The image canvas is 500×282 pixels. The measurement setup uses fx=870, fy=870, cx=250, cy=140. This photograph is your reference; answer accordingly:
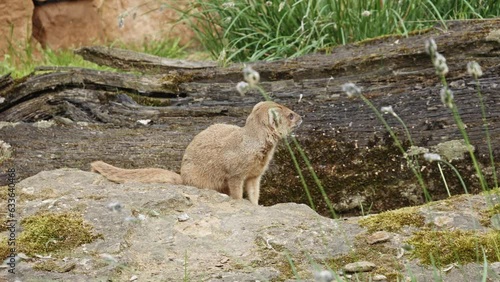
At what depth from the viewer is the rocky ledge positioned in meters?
3.60

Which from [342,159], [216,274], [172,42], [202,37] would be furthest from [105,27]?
[216,274]

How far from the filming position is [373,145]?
17.7 feet

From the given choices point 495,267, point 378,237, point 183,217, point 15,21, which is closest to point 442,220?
point 378,237

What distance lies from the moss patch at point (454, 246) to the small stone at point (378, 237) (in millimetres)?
110

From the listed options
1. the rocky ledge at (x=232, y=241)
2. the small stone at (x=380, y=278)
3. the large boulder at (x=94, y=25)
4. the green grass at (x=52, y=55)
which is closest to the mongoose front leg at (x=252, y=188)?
the rocky ledge at (x=232, y=241)

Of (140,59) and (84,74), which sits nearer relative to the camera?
(84,74)

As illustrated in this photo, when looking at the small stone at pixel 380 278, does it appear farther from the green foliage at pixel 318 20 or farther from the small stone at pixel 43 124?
the green foliage at pixel 318 20

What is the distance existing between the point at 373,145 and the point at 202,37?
3.32m

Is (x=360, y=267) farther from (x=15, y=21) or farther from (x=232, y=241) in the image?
(x=15, y=21)

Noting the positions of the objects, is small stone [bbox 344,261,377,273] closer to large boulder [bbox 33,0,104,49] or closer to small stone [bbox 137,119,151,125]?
small stone [bbox 137,119,151,125]

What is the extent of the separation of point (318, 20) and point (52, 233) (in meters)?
3.94

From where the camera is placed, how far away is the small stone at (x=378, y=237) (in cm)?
383

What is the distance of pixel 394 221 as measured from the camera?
398 centimetres

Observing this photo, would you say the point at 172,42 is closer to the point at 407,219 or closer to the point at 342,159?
the point at 342,159
